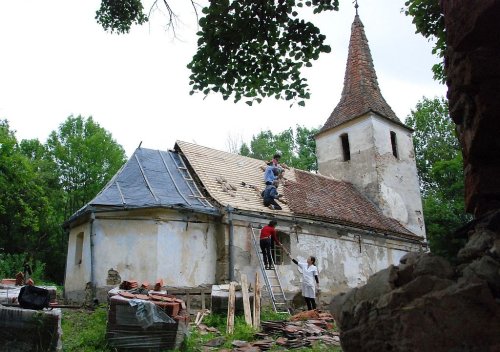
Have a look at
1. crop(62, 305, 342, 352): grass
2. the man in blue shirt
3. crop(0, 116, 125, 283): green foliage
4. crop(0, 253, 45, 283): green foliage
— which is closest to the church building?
the man in blue shirt

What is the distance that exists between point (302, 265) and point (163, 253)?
411 centimetres

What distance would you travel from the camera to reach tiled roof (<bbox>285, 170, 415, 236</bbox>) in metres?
17.7

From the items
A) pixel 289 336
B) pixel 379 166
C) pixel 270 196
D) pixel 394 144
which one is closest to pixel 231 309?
pixel 289 336

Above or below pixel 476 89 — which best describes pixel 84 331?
below

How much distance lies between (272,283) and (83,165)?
97.7ft

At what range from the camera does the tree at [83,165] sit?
39500mm

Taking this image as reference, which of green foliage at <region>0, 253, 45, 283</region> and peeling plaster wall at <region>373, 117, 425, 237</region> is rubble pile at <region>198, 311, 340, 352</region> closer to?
peeling plaster wall at <region>373, 117, 425, 237</region>

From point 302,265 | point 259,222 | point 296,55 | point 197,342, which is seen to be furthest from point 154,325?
point 259,222

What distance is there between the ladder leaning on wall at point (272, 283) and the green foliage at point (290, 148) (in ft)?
90.9

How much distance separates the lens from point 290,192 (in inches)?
717

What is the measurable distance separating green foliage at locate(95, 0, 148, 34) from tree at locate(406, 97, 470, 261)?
2310 cm

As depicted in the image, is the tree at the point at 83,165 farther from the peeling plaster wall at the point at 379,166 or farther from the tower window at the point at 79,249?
the tower window at the point at 79,249

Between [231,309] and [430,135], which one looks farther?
[430,135]

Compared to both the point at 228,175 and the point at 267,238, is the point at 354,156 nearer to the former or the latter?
the point at 228,175
